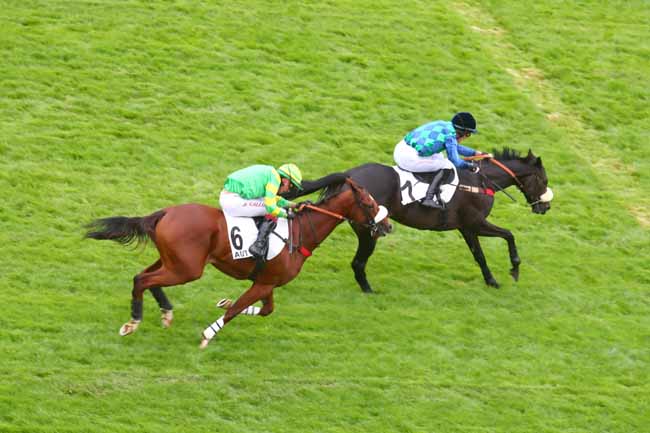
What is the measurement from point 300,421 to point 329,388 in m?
0.71

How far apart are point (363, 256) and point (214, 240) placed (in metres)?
2.85

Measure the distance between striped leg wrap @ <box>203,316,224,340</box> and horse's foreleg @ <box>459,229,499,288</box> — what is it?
13.2ft

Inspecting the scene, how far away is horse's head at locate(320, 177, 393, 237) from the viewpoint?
465 inches

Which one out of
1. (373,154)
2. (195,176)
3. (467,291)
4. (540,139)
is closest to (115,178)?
(195,176)

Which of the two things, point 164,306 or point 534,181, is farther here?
point 534,181

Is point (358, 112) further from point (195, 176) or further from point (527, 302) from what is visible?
point (527, 302)

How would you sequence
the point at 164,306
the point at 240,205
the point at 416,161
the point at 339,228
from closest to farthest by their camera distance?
the point at 240,205
the point at 164,306
the point at 416,161
the point at 339,228

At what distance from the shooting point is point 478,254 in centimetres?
1395

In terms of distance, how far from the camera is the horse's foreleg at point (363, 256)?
1325cm

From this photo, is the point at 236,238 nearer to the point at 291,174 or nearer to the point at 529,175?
the point at 291,174

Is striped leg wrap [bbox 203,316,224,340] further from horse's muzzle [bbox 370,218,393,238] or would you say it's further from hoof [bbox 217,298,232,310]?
horse's muzzle [bbox 370,218,393,238]

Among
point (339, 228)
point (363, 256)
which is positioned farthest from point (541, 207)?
point (339, 228)

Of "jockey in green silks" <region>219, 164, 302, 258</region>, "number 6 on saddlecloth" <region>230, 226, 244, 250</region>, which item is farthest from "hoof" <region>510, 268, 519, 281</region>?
"number 6 on saddlecloth" <region>230, 226, 244, 250</region>

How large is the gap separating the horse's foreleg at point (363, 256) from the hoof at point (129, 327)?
3.16m
